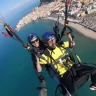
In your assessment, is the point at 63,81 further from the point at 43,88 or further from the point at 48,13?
the point at 48,13

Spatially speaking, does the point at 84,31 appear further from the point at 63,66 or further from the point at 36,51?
the point at 36,51

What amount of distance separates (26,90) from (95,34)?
623 inches

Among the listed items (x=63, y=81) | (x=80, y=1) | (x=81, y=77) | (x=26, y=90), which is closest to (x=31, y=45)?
(x=63, y=81)

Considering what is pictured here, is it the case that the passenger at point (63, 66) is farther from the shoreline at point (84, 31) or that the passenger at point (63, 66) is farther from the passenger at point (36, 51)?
the shoreline at point (84, 31)

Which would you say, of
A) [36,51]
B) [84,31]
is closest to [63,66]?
[36,51]

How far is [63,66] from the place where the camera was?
395cm

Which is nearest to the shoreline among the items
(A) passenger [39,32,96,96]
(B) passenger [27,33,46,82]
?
(A) passenger [39,32,96,96]

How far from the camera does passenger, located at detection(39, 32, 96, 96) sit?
12.4 ft

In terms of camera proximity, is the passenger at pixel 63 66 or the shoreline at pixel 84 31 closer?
the passenger at pixel 63 66

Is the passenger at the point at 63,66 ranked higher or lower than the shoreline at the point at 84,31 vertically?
Result: higher

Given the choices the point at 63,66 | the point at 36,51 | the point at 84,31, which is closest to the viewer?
the point at 36,51

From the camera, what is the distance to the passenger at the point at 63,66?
379cm

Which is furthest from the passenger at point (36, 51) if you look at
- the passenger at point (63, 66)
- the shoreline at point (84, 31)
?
the shoreline at point (84, 31)

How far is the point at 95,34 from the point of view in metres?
32.0
